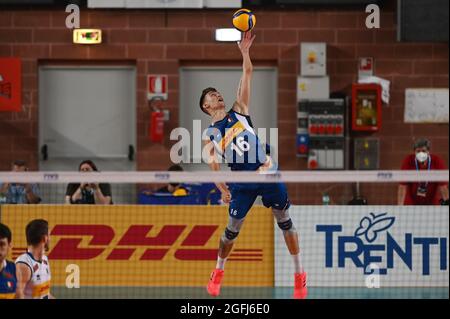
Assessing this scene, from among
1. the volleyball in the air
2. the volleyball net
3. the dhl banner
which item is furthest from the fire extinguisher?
the volleyball in the air

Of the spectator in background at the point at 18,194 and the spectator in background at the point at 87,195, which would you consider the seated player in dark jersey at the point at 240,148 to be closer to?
the spectator in background at the point at 87,195

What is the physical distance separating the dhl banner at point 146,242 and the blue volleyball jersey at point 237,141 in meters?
3.48

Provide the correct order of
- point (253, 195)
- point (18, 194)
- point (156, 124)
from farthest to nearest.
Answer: point (156, 124) < point (18, 194) < point (253, 195)

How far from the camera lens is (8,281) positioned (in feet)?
38.0

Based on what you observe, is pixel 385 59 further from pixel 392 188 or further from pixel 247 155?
pixel 247 155

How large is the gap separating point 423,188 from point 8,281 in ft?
18.8

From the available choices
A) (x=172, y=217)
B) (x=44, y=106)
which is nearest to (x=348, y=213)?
(x=172, y=217)

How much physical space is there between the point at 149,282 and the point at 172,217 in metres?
0.84

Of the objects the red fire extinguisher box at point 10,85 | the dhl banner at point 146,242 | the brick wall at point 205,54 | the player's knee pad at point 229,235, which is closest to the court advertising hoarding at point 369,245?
the dhl banner at point 146,242

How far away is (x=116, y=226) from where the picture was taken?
14164mm

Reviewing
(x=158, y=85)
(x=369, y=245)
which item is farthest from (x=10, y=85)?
(x=369, y=245)

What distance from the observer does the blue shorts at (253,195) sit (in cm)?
1071

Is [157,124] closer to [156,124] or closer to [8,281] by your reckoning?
[156,124]
